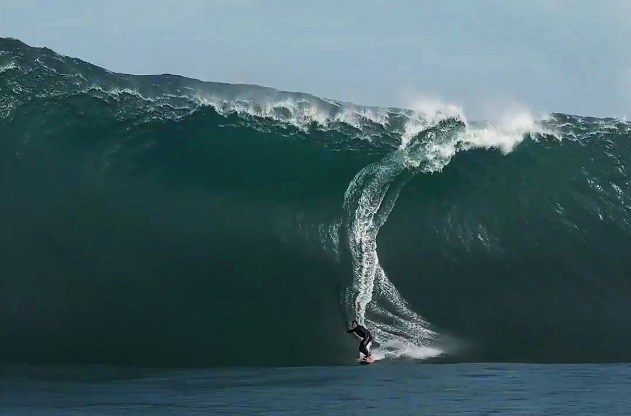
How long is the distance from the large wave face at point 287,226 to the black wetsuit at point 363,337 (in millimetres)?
505

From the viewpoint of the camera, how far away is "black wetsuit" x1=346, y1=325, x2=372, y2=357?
15586 mm

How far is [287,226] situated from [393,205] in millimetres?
2064

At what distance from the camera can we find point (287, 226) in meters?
19.1

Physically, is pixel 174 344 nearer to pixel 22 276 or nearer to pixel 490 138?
pixel 22 276

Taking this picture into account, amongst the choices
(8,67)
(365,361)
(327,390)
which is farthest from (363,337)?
(8,67)

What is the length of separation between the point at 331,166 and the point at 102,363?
280 inches

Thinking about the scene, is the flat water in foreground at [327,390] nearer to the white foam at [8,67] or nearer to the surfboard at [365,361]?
the surfboard at [365,361]

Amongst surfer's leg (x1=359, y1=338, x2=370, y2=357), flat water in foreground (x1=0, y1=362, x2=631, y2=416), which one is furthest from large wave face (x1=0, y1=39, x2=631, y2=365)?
flat water in foreground (x1=0, y1=362, x2=631, y2=416)

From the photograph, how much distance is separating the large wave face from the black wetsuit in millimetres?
505

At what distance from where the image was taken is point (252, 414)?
10.7 metres

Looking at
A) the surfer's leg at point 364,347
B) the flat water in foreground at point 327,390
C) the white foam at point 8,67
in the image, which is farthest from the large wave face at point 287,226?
the flat water in foreground at point 327,390

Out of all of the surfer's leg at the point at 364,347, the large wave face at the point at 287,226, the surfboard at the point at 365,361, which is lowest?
the surfboard at the point at 365,361

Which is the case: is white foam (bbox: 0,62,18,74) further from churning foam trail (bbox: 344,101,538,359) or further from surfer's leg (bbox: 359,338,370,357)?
surfer's leg (bbox: 359,338,370,357)

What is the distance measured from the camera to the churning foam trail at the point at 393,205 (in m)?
16.4
